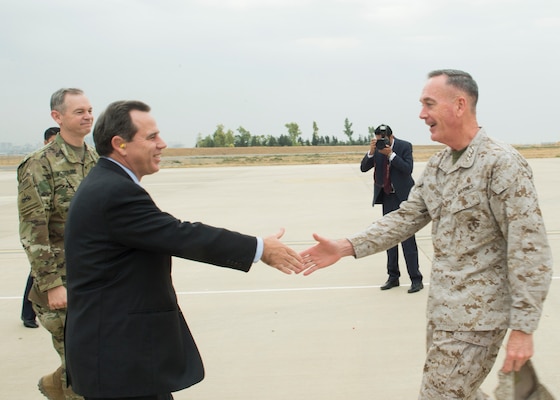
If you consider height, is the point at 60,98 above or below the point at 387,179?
above

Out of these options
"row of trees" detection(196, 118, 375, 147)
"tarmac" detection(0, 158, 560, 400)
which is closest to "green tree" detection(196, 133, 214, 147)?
"row of trees" detection(196, 118, 375, 147)

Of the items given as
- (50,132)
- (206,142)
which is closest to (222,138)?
(206,142)

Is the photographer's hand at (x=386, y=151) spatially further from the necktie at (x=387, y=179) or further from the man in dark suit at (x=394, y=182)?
the necktie at (x=387, y=179)

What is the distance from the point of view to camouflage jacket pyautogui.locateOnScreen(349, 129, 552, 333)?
2.60m

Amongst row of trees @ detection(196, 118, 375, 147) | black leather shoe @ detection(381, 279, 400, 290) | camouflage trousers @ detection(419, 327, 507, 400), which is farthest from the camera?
row of trees @ detection(196, 118, 375, 147)

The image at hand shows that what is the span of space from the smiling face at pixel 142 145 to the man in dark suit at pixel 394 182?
14.5 feet

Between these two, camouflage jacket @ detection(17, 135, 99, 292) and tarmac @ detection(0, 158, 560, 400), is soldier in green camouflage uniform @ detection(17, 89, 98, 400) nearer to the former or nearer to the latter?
camouflage jacket @ detection(17, 135, 99, 292)

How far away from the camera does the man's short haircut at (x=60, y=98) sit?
12.9 ft

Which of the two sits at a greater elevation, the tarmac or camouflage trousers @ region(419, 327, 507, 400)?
camouflage trousers @ region(419, 327, 507, 400)

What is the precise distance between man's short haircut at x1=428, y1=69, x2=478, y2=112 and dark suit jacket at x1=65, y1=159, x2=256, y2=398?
4.47ft

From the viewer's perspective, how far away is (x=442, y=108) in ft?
9.43

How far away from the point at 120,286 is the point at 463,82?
5.86 feet

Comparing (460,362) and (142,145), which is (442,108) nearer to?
(460,362)

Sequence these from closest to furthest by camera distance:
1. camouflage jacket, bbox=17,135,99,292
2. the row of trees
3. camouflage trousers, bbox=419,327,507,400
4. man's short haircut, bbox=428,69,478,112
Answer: camouflage trousers, bbox=419,327,507,400 < man's short haircut, bbox=428,69,478,112 < camouflage jacket, bbox=17,135,99,292 < the row of trees
